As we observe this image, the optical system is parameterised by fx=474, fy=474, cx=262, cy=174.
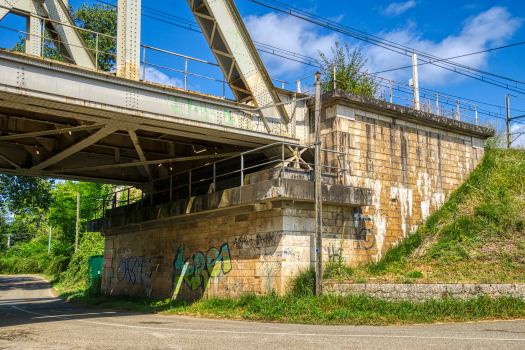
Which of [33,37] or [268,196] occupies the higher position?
[33,37]

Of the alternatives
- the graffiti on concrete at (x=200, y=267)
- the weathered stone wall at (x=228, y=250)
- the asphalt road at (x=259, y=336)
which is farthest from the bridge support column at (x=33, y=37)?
the graffiti on concrete at (x=200, y=267)

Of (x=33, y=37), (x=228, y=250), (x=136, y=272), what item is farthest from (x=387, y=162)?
(x=136, y=272)

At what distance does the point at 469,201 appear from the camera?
17.9 metres

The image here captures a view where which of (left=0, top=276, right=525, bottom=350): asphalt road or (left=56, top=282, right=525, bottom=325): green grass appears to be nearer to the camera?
(left=0, top=276, right=525, bottom=350): asphalt road

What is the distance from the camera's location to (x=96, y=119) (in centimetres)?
1259

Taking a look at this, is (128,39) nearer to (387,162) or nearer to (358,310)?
(358,310)

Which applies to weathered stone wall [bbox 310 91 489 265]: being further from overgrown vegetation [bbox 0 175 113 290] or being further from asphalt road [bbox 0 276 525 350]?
overgrown vegetation [bbox 0 175 113 290]

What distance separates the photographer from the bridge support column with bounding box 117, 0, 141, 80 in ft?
39.3

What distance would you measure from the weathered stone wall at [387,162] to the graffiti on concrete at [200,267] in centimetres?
367

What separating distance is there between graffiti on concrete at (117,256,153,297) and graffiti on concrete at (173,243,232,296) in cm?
240

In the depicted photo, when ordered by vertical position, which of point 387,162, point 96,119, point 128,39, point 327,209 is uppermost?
point 128,39

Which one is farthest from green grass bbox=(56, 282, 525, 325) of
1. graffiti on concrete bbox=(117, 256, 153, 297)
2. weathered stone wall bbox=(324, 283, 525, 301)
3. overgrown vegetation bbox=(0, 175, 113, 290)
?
overgrown vegetation bbox=(0, 175, 113, 290)

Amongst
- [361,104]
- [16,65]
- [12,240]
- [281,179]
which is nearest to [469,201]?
[361,104]

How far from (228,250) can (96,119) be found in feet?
20.2
